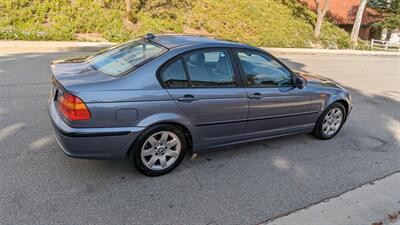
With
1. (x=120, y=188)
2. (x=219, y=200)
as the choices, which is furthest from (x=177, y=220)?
(x=120, y=188)

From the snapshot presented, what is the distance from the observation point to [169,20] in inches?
714

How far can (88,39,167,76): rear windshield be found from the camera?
11.5ft

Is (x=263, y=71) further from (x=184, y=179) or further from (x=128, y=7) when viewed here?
(x=128, y=7)

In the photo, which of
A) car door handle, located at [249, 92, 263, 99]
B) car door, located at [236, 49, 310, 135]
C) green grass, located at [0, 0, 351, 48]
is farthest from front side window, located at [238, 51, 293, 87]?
green grass, located at [0, 0, 351, 48]

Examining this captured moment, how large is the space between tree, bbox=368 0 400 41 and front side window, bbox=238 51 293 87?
35.7m

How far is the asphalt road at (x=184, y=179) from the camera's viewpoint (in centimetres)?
294

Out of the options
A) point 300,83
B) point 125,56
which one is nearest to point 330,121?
point 300,83

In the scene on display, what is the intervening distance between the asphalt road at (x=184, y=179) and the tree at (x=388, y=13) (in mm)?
34340

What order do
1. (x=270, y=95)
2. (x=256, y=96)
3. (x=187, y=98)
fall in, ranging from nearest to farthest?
(x=187, y=98) < (x=256, y=96) < (x=270, y=95)

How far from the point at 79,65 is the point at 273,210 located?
2694 millimetres

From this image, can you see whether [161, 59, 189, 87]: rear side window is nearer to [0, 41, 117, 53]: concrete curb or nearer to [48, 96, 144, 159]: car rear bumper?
[48, 96, 144, 159]: car rear bumper

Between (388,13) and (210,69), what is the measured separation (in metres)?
38.8

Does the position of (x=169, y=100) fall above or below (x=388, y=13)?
below

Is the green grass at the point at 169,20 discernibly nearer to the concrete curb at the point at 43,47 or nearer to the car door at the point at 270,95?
the concrete curb at the point at 43,47
